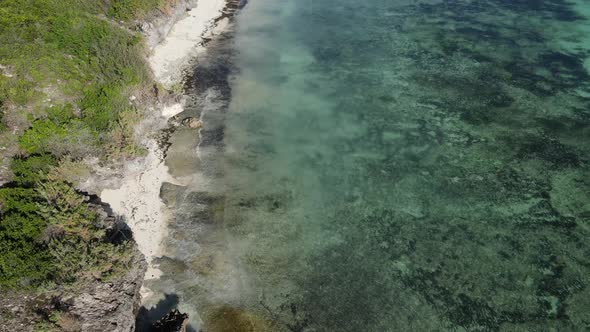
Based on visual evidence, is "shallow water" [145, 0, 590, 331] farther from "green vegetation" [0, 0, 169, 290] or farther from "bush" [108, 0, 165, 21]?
"bush" [108, 0, 165, 21]

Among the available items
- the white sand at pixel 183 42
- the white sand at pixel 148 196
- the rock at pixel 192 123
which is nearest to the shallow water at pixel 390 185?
the rock at pixel 192 123

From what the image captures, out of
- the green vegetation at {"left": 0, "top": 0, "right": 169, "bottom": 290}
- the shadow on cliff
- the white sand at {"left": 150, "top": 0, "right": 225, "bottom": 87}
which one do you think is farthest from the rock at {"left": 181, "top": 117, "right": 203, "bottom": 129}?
the shadow on cliff

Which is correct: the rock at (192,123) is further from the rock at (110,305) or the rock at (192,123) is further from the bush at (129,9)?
the rock at (110,305)

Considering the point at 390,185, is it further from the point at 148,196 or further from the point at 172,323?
the point at 172,323

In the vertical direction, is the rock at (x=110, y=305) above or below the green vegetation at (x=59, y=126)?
below

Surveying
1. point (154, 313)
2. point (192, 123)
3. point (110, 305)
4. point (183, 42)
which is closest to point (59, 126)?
point (192, 123)

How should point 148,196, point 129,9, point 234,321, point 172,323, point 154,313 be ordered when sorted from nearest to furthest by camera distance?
point 172,323
point 234,321
point 154,313
point 148,196
point 129,9

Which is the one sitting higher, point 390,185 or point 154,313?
point 390,185
